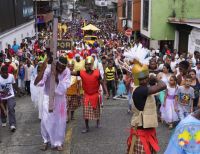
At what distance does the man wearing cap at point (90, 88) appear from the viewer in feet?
29.2

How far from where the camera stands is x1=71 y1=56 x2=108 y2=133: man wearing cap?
29.2ft

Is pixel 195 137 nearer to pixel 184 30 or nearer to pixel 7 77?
pixel 7 77

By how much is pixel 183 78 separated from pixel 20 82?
7.99 m

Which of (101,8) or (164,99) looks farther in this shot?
(101,8)

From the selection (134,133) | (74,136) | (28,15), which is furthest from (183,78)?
(28,15)

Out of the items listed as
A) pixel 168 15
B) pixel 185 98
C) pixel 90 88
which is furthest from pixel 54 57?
pixel 168 15

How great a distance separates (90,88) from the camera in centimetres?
902

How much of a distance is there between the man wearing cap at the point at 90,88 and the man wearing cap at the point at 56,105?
108 cm

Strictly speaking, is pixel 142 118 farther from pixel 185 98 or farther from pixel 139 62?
pixel 185 98

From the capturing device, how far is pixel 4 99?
30.5 ft

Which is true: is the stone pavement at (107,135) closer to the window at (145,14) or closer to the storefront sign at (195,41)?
the storefront sign at (195,41)

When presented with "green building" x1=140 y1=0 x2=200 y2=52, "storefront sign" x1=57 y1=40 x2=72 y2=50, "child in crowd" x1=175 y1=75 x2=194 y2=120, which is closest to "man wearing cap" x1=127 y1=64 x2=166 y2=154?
"child in crowd" x1=175 y1=75 x2=194 y2=120

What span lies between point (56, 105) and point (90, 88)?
1346mm

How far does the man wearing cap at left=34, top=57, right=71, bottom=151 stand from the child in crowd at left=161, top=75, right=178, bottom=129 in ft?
9.24
